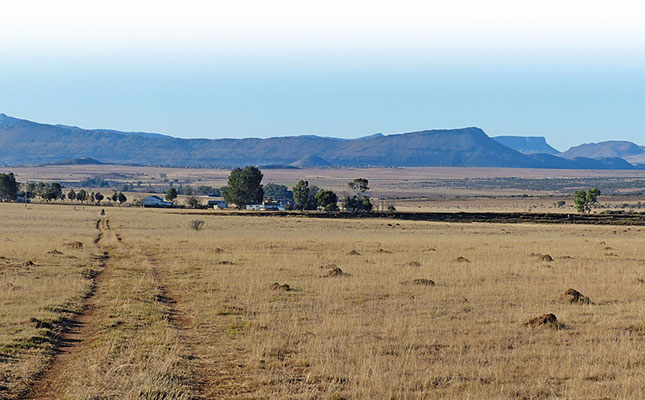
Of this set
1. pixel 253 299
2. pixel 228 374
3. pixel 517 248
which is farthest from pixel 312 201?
pixel 228 374

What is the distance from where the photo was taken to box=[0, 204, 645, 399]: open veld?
12.1m

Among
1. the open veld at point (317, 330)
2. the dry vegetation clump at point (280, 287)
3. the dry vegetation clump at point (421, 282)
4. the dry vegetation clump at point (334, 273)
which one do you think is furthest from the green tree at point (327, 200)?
the dry vegetation clump at point (280, 287)

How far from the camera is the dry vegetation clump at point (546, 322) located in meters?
17.3

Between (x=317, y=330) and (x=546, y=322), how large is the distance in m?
5.06

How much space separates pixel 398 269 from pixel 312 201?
371ft

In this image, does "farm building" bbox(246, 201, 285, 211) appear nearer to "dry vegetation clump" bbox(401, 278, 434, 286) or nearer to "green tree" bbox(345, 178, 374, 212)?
"green tree" bbox(345, 178, 374, 212)

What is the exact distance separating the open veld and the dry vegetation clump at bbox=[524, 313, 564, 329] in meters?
0.03

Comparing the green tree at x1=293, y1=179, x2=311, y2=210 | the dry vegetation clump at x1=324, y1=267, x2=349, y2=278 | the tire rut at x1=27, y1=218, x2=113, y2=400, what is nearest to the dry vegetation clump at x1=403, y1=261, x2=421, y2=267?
the dry vegetation clump at x1=324, y1=267, x2=349, y2=278

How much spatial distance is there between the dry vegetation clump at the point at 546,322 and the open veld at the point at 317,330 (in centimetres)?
3

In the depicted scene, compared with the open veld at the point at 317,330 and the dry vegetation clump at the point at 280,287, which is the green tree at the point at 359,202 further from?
the dry vegetation clump at the point at 280,287

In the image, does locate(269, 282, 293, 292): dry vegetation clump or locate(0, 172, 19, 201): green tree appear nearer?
locate(269, 282, 293, 292): dry vegetation clump

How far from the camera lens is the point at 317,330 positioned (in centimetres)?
Answer: 1667

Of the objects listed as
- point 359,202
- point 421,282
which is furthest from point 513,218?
point 421,282

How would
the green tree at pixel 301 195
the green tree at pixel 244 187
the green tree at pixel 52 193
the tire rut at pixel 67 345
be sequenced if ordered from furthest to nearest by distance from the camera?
the green tree at pixel 52 193
the green tree at pixel 244 187
the green tree at pixel 301 195
the tire rut at pixel 67 345
